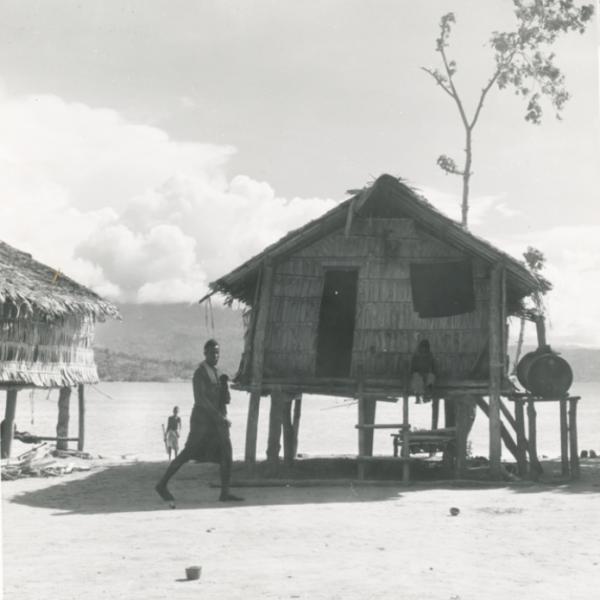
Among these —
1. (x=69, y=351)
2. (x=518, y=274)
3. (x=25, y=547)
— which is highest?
(x=518, y=274)

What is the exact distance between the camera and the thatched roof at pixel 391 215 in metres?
14.6

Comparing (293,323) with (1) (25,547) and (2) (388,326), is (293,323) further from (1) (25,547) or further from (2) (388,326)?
(1) (25,547)

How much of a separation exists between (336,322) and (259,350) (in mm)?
4771

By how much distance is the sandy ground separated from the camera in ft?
23.2

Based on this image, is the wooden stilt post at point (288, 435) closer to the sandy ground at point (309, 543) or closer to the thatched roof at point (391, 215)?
the thatched roof at point (391, 215)

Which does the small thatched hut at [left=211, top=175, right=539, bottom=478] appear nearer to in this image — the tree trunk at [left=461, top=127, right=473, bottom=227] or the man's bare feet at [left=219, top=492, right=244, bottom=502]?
the man's bare feet at [left=219, top=492, right=244, bottom=502]

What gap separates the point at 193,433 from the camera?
37.8 ft

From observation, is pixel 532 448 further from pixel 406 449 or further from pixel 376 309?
pixel 376 309

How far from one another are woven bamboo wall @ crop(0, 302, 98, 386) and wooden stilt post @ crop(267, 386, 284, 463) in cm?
580

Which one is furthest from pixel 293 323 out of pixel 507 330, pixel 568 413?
pixel 568 413

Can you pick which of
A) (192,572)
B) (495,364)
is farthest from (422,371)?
(192,572)

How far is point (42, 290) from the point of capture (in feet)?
61.7

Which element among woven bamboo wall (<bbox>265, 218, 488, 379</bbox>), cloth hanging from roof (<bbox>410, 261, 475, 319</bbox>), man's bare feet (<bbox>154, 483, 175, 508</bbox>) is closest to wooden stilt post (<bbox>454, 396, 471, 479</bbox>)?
woven bamboo wall (<bbox>265, 218, 488, 379</bbox>)

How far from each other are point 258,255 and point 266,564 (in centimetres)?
782
